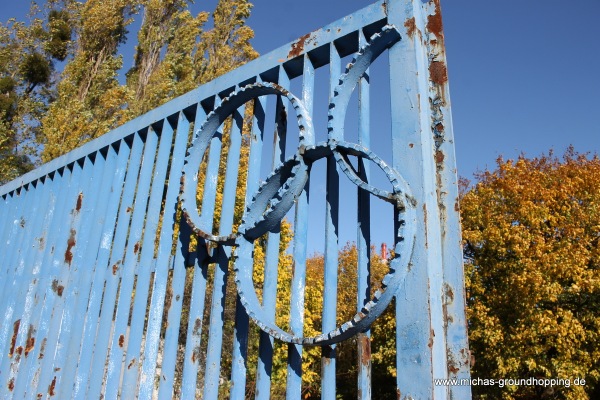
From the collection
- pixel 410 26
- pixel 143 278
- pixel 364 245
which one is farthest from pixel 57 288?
pixel 410 26

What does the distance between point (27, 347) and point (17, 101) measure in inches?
663

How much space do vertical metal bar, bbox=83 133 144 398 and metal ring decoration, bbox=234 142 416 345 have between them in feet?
2.81

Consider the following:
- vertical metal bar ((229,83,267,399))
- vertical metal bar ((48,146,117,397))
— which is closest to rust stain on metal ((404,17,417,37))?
vertical metal bar ((229,83,267,399))

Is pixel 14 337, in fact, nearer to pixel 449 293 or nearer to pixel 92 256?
pixel 92 256

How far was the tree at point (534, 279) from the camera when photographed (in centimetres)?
890

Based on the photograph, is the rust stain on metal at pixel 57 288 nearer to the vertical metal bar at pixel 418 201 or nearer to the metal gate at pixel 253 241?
the metal gate at pixel 253 241

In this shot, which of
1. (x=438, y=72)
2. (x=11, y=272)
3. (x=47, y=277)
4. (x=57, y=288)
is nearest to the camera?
(x=438, y=72)

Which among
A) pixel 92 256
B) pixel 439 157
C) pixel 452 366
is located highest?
pixel 439 157

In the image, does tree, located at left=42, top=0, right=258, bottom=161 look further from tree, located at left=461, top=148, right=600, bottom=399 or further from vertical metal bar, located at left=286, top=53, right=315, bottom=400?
vertical metal bar, located at left=286, top=53, right=315, bottom=400

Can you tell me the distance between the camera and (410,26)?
146 cm

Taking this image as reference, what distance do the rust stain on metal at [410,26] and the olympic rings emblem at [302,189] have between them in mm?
35

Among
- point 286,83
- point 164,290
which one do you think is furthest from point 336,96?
point 164,290

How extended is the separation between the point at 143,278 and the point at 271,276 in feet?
2.47

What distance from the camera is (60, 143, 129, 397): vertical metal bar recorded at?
7.10ft
